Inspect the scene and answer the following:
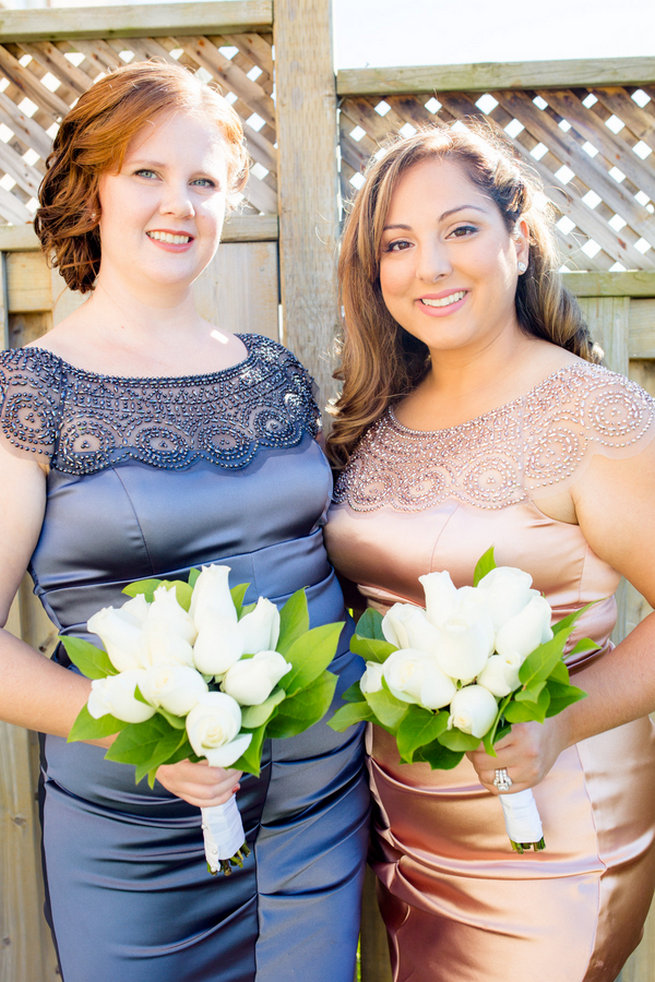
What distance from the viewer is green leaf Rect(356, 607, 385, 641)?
179 cm

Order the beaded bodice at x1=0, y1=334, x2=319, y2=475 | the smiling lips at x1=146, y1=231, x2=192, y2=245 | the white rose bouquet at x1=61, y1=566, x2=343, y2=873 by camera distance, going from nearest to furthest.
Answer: the white rose bouquet at x1=61, y1=566, x2=343, y2=873 < the beaded bodice at x1=0, y1=334, x2=319, y2=475 < the smiling lips at x1=146, y1=231, x2=192, y2=245

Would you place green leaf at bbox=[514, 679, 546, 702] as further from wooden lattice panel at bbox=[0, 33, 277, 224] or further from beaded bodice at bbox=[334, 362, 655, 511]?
wooden lattice panel at bbox=[0, 33, 277, 224]

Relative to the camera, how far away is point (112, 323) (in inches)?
82.9

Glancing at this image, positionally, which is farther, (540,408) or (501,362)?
(501,362)

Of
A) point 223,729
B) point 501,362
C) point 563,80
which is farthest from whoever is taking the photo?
point 563,80

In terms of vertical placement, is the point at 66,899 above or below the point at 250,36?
below

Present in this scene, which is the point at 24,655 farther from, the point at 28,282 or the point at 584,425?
the point at 28,282

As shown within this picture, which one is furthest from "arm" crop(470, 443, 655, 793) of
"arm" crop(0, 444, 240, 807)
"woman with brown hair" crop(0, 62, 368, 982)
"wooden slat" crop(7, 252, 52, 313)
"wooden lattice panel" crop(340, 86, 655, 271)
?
"wooden slat" crop(7, 252, 52, 313)

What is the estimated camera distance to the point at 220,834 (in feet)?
5.19

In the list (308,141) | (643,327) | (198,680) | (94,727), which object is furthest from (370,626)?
(308,141)

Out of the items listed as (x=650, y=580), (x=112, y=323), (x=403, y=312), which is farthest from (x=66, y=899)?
(x=403, y=312)

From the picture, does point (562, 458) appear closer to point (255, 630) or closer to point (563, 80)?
point (255, 630)

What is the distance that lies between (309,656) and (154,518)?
0.55 m

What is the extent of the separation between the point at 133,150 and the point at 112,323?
1.38 feet
